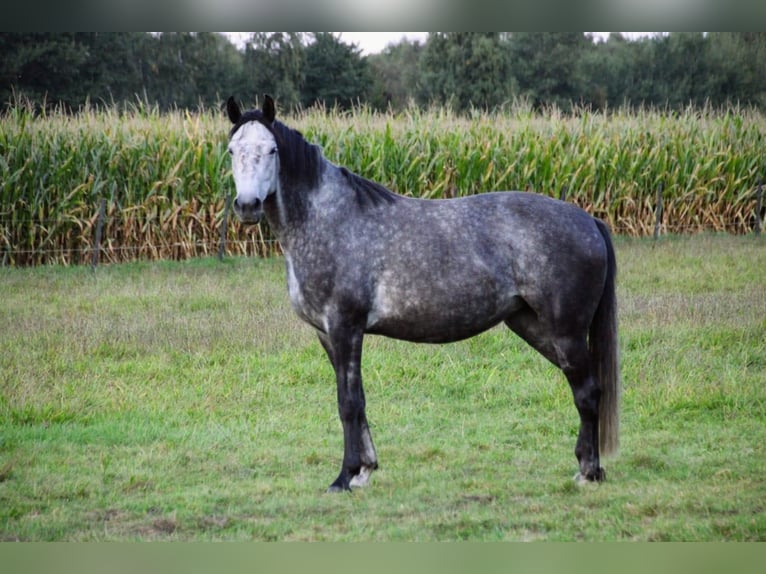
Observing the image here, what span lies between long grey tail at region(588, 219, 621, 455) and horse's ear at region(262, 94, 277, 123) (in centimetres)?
152

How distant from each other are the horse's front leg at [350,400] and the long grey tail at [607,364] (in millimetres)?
1005

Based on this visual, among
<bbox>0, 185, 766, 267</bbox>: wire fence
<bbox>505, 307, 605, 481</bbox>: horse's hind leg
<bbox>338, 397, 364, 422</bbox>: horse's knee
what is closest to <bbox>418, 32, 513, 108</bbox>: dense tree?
<bbox>0, 185, 766, 267</bbox>: wire fence

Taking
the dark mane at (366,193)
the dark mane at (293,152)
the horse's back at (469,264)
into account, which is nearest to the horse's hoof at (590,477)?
the horse's back at (469,264)

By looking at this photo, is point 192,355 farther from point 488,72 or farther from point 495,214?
point 488,72

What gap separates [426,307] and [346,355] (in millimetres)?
391

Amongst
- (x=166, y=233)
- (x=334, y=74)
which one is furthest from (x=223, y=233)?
(x=334, y=74)

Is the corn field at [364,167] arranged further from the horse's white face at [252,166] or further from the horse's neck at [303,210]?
the horse's white face at [252,166]

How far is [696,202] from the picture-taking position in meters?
6.84

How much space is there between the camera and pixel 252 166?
11.6 ft

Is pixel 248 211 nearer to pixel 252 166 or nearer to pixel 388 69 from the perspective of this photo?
pixel 252 166

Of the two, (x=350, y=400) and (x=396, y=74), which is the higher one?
(x=396, y=74)

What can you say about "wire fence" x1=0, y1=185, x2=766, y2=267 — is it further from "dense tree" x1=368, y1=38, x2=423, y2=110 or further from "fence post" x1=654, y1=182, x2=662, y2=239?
"dense tree" x1=368, y1=38, x2=423, y2=110

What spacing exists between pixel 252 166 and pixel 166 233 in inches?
152

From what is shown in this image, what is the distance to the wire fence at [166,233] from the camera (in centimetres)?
617
